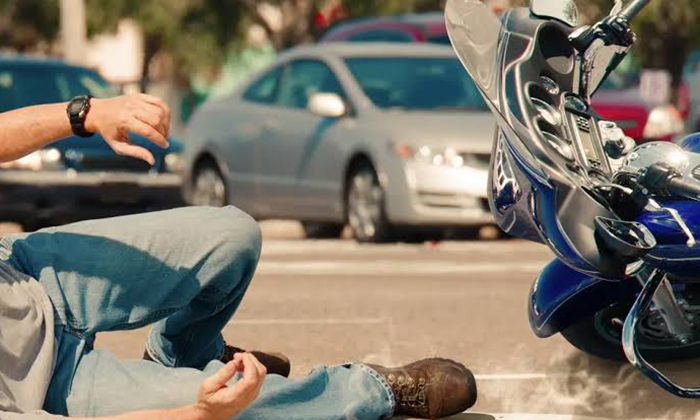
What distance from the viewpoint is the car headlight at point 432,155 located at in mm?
13023

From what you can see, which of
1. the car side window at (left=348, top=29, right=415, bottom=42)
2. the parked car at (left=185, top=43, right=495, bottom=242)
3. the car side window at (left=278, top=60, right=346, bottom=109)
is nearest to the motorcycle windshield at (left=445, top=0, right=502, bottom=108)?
the parked car at (left=185, top=43, right=495, bottom=242)

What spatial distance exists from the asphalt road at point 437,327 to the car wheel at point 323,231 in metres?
2.36

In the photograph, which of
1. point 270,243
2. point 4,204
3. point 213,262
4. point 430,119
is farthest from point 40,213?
point 213,262

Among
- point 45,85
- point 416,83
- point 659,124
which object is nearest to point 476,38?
point 416,83

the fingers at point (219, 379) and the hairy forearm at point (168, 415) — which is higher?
the fingers at point (219, 379)

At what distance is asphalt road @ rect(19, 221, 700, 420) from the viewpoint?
19.5 ft

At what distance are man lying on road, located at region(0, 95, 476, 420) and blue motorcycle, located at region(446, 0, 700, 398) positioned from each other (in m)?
0.55

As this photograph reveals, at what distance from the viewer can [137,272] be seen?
4.84 meters

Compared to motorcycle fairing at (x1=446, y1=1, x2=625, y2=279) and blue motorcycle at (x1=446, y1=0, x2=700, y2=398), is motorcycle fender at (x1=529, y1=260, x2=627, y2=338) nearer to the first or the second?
blue motorcycle at (x1=446, y1=0, x2=700, y2=398)

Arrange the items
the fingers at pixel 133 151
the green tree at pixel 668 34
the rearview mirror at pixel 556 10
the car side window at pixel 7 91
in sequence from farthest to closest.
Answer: the green tree at pixel 668 34 < the car side window at pixel 7 91 < the rearview mirror at pixel 556 10 < the fingers at pixel 133 151

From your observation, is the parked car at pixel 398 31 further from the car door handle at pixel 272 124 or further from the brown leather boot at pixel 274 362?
the brown leather boot at pixel 274 362

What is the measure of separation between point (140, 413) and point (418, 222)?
336 inches

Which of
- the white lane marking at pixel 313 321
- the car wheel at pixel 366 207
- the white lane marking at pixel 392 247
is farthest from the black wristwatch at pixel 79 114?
the car wheel at pixel 366 207

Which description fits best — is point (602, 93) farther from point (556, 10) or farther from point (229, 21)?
point (556, 10)
